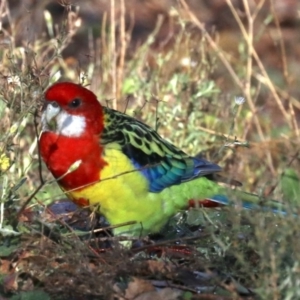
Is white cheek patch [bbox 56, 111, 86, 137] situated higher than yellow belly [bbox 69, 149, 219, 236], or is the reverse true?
white cheek patch [bbox 56, 111, 86, 137]

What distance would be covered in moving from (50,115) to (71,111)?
12cm

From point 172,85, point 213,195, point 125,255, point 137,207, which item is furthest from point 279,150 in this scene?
point 125,255

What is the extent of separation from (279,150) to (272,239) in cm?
302

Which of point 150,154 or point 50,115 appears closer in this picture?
point 50,115

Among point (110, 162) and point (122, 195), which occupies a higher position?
point (110, 162)

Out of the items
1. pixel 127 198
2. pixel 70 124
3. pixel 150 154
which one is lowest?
pixel 127 198

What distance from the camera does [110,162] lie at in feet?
14.5

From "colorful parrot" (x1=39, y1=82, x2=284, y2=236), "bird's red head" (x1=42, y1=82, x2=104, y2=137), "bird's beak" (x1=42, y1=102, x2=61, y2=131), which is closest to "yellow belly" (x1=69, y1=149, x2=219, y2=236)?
"colorful parrot" (x1=39, y1=82, x2=284, y2=236)

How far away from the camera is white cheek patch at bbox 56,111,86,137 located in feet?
14.4

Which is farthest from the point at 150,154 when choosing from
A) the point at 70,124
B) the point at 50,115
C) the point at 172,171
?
the point at 50,115

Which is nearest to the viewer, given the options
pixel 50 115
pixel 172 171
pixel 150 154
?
pixel 50 115

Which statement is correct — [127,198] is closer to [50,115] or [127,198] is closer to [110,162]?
[110,162]

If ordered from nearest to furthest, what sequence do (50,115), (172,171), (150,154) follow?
(50,115), (150,154), (172,171)

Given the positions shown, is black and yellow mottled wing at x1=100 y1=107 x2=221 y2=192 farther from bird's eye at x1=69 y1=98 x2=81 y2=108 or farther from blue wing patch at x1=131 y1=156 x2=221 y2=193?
bird's eye at x1=69 y1=98 x2=81 y2=108
